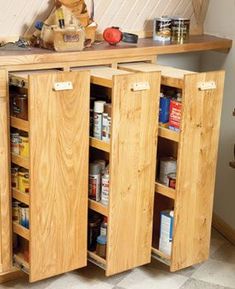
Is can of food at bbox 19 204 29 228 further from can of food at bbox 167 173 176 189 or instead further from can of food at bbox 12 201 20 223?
can of food at bbox 167 173 176 189

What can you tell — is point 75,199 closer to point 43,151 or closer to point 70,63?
point 43,151

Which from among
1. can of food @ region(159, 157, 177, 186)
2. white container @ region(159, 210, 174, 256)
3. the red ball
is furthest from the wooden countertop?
white container @ region(159, 210, 174, 256)

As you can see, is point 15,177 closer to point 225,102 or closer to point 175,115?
point 175,115

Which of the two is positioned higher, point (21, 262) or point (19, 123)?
point (19, 123)

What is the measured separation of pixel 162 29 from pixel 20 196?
3.79 ft

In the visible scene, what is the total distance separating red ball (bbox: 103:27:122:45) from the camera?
2.85m

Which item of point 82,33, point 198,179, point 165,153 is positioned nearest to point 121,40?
point 82,33

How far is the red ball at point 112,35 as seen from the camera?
2.85 meters

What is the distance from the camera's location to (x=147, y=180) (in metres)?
2.73

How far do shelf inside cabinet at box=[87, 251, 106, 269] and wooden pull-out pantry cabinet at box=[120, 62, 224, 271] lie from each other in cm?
28

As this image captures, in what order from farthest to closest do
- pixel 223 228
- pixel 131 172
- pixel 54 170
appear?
pixel 223 228, pixel 131 172, pixel 54 170

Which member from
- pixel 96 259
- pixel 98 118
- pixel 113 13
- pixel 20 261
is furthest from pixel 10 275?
pixel 113 13

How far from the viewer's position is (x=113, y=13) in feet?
10.1

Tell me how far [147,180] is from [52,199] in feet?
1.49
